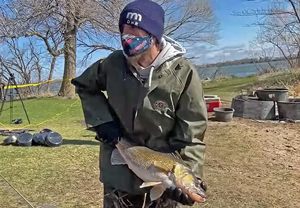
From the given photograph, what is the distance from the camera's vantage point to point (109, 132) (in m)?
1.65

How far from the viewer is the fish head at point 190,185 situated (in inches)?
55.2

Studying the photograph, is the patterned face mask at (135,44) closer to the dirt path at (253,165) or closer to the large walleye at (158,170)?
the large walleye at (158,170)

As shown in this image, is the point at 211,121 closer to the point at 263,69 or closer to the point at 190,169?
the point at 190,169

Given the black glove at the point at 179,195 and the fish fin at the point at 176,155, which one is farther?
the fish fin at the point at 176,155

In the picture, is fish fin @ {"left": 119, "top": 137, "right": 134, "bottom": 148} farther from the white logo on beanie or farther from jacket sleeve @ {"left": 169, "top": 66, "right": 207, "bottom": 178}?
the white logo on beanie

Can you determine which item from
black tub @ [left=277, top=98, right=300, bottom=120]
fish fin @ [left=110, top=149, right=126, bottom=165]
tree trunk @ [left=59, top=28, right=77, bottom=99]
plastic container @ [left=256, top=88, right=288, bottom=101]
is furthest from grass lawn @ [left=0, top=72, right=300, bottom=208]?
tree trunk @ [left=59, top=28, right=77, bottom=99]

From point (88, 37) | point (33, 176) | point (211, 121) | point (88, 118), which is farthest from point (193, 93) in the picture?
point (88, 37)

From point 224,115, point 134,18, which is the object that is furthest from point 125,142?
point 224,115

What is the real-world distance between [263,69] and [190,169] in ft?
61.8

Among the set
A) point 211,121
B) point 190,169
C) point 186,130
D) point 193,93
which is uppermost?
point 193,93

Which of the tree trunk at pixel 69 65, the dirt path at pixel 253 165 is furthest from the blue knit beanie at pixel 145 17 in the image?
the tree trunk at pixel 69 65

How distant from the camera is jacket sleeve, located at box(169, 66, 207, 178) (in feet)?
5.13

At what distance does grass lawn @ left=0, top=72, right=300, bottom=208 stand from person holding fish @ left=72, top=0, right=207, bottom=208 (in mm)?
2277

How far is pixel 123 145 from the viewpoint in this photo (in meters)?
1.62
